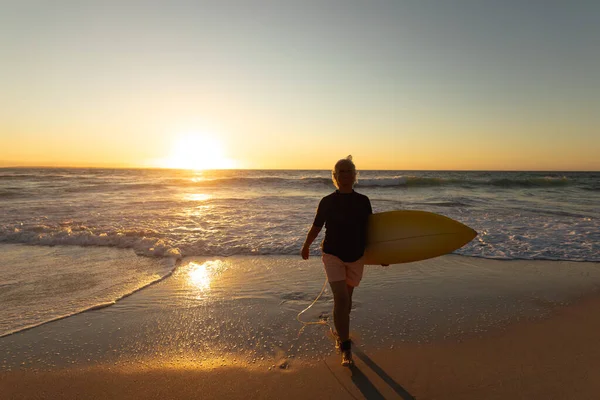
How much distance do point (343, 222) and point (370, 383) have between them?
1237 mm

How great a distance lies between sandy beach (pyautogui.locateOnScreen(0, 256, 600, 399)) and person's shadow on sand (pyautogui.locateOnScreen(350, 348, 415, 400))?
0.5 inches

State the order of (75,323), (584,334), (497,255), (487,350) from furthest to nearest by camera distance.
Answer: (497,255), (75,323), (584,334), (487,350)

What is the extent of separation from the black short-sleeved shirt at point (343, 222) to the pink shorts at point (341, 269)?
0.05 metres

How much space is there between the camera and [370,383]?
270cm

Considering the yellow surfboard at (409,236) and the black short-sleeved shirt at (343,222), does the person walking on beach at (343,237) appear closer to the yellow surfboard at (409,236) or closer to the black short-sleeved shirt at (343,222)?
the black short-sleeved shirt at (343,222)

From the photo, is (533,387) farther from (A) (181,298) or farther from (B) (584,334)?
(A) (181,298)

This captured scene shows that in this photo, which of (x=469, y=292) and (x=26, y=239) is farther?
(x=26, y=239)

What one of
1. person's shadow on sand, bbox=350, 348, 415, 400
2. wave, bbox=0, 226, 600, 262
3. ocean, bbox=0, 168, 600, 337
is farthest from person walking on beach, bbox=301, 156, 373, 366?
wave, bbox=0, 226, 600, 262

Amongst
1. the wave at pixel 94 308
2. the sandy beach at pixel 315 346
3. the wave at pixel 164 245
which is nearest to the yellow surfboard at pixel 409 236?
the sandy beach at pixel 315 346

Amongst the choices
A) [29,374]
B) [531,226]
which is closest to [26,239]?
[29,374]

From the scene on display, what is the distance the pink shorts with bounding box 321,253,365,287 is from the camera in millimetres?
2941

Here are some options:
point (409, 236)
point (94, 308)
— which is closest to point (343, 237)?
point (409, 236)

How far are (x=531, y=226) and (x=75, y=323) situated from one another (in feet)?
33.5

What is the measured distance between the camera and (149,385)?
2688mm
